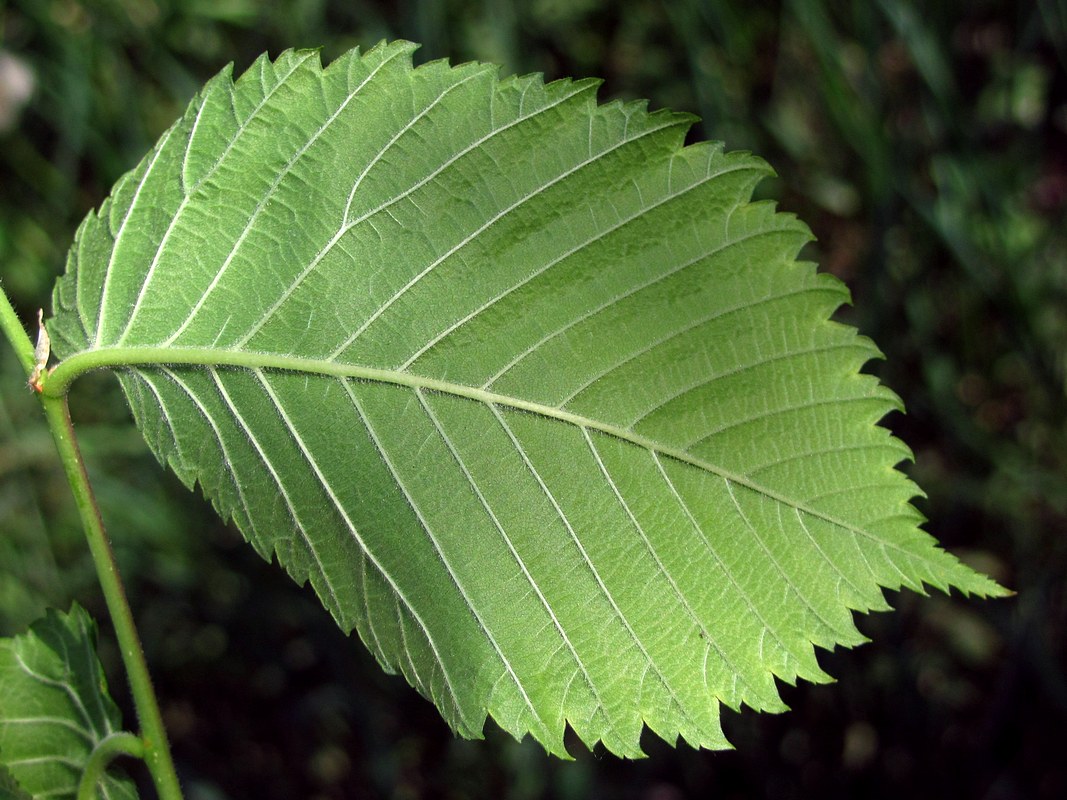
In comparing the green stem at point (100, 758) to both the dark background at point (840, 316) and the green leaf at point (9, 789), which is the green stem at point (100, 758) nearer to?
the green leaf at point (9, 789)

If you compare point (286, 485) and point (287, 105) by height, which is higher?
point (287, 105)

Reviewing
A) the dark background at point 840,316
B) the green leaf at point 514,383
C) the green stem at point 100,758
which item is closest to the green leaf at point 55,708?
the green stem at point 100,758

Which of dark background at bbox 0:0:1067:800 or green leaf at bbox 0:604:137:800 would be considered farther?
dark background at bbox 0:0:1067:800

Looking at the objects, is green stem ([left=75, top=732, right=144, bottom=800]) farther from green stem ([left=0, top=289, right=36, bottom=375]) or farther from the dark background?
the dark background

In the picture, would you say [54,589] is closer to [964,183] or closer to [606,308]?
[606,308]

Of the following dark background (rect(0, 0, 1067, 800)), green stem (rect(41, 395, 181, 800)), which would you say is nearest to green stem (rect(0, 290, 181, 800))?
green stem (rect(41, 395, 181, 800))

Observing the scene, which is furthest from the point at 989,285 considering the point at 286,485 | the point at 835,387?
the point at 286,485

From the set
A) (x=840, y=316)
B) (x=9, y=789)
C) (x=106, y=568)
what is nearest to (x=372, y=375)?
(x=106, y=568)
